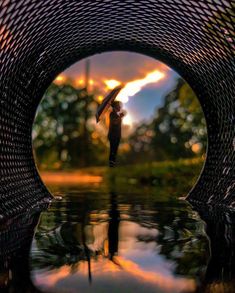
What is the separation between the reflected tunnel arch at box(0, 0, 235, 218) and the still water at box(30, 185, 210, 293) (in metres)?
1.93

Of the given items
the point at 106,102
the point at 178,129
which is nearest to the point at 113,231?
the point at 106,102

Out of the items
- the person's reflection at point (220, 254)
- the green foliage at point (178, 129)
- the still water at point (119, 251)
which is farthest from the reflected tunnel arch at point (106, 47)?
the green foliage at point (178, 129)

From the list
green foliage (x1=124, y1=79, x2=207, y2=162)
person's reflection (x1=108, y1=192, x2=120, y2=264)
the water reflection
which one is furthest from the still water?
green foliage (x1=124, y1=79, x2=207, y2=162)

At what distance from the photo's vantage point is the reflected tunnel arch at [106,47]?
11.8m

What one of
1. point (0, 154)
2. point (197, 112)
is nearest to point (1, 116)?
point (0, 154)

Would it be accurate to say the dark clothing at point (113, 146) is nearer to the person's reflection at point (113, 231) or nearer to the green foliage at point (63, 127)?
the person's reflection at point (113, 231)

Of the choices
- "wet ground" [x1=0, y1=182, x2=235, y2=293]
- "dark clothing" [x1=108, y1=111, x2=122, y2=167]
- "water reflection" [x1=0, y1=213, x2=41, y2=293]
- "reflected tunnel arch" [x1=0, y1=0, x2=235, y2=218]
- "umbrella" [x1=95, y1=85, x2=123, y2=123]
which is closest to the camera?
"water reflection" [x1=0, y1=213, x2=41, y2=293]

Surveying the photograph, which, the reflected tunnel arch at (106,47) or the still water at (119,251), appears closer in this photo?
the still water at (119,251)

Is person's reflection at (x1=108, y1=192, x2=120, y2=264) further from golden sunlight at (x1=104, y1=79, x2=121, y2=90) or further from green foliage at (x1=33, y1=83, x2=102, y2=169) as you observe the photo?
green foliage at (x1=33, y1=83, x2=102, y2=169)

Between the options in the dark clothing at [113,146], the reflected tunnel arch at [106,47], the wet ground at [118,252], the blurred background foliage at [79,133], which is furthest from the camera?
the blurred background foliage at [79,133]

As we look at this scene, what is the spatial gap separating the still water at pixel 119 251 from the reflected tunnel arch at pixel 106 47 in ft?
6.33

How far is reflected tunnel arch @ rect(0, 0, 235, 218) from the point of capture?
11812 mm

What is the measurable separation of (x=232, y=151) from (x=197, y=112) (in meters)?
23.5

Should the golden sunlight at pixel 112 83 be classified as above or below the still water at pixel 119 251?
above
